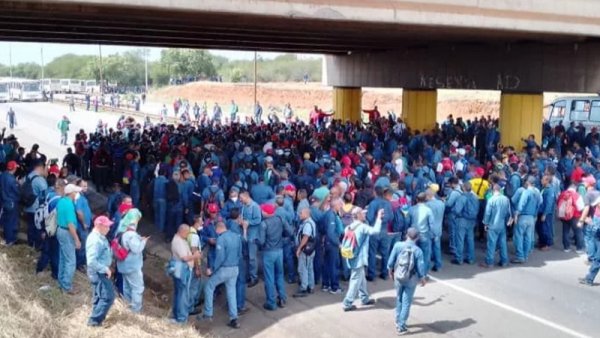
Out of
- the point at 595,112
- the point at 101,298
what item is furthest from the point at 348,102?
the point at 101,298

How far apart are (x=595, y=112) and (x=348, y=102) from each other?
11974mm

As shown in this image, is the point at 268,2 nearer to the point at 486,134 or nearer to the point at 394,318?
the point at 394,318

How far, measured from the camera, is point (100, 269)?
894 cm

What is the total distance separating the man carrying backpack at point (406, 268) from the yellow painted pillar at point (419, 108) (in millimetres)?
19996

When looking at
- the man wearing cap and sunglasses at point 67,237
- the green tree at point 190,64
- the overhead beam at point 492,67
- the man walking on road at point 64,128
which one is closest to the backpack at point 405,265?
the man wearing cap and sunglasses at point 67,237

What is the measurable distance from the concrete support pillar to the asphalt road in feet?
70.0

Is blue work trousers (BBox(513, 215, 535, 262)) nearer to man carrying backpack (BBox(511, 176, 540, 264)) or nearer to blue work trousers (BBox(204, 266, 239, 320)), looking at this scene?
man carrying backpack (BBox(511, 176, 540, 264))

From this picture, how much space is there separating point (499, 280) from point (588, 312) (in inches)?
73.7

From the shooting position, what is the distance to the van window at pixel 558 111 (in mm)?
27891

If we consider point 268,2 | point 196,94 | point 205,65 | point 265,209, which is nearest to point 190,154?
point 268,2

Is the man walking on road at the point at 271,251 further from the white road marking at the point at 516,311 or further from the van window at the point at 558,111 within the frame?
the van window at the point at 558,111

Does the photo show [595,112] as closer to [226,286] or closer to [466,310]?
[466,310]

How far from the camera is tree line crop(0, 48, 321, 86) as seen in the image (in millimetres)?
117688

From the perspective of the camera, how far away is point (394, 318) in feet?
34.8
